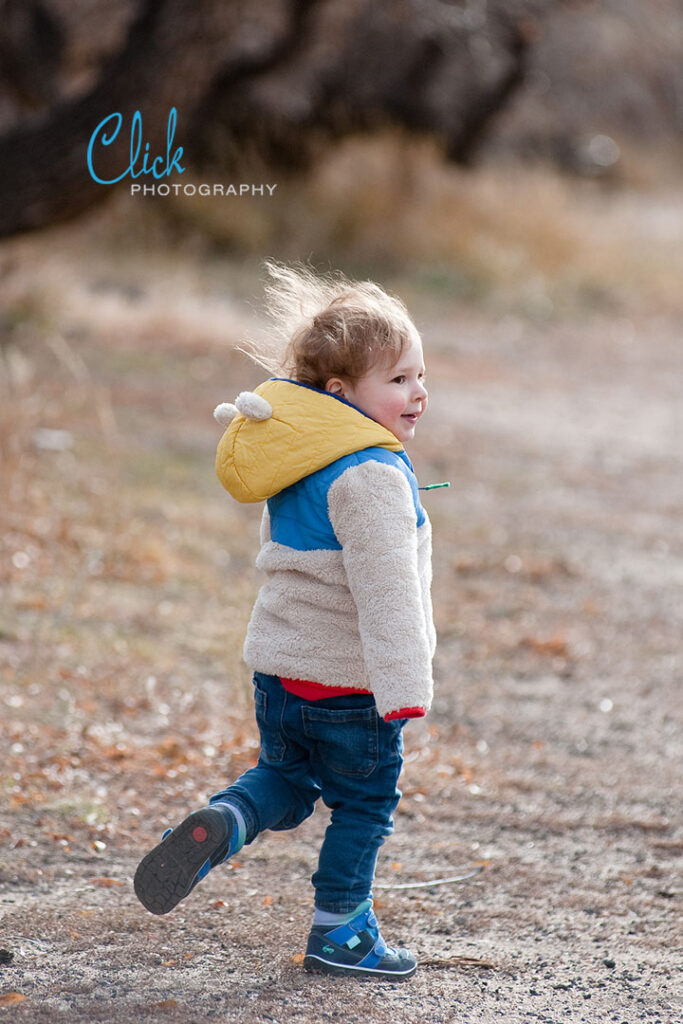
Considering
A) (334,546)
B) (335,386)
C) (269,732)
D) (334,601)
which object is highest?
(335,386)

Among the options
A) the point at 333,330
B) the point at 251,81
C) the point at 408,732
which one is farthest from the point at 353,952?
the point at 251,81

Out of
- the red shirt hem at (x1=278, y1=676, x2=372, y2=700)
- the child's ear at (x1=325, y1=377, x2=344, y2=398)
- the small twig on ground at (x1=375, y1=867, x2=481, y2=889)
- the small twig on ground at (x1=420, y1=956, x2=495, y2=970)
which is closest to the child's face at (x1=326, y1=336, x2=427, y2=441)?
the child's ear at (x1=325, y1=377, x2=344, y2=398)

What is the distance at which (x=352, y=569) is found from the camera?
2.52 meters

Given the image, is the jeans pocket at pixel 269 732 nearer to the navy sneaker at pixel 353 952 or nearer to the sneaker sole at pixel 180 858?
the sneaker sole at pixel 180 858

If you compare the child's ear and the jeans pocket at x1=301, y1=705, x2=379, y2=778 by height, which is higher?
the child's ear

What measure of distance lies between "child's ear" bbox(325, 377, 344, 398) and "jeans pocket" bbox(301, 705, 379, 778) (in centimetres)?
65

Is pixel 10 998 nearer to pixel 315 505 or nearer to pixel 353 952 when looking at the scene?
pixel 353 952

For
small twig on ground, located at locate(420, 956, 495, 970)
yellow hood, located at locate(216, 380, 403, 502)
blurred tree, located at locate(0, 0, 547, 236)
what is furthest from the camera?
blurred tree, located at locate(0, 0, 547, 236)

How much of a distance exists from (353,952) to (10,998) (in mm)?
694

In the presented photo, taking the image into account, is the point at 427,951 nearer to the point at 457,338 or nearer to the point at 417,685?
the point at 417,685

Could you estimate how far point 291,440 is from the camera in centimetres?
257

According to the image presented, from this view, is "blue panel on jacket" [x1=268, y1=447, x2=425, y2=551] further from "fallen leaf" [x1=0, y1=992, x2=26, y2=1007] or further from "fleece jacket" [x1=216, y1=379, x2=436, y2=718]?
"fallen leaf" [x1=0, y1=992, x2=26, y2=1007]

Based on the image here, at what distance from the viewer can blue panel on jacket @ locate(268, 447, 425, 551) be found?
256 centimetres

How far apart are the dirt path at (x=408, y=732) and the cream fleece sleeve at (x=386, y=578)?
681mm
